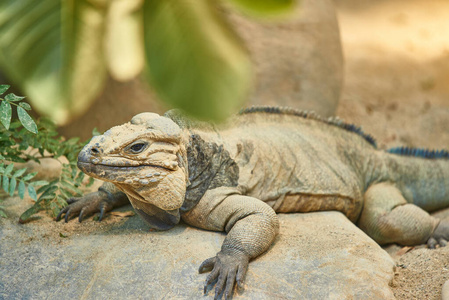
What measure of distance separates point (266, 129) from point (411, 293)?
1.87 meters

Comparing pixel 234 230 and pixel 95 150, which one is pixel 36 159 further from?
pixel 234 230

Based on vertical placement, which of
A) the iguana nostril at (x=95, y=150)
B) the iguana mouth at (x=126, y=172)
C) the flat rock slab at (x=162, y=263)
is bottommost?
the flat rock slab at (x=162, y=263)

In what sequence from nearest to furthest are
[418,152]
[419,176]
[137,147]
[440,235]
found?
1. [137,147]
2. [440,235]
3. [419,176]
4. [418,152]

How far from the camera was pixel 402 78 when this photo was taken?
8.53m

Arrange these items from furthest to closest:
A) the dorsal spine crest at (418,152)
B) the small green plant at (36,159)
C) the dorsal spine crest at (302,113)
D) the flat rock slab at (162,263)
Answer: the dorsal spine crest at (418,152) → the dorsal spine crest at (302,113) → the small green plant at (36,159) → the flat rock slab at (162,263)

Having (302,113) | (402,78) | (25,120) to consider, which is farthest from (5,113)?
(402,78)

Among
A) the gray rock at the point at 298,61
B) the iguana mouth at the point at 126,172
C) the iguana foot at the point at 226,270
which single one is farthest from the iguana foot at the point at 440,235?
the iguana mouth at the point at 126,172

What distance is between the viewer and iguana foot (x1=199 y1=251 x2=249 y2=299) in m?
3.10

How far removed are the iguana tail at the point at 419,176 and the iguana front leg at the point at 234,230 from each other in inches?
79.3

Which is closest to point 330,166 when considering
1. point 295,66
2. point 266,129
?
point 266,129

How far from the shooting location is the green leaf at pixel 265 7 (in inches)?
23.4

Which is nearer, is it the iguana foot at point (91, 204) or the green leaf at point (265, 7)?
the green leaf at point (265, 7)

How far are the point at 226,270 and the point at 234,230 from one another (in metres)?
0.42

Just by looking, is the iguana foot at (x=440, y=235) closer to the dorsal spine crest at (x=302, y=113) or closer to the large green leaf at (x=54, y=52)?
the dorsal spine crest at (x=302, y=113)
